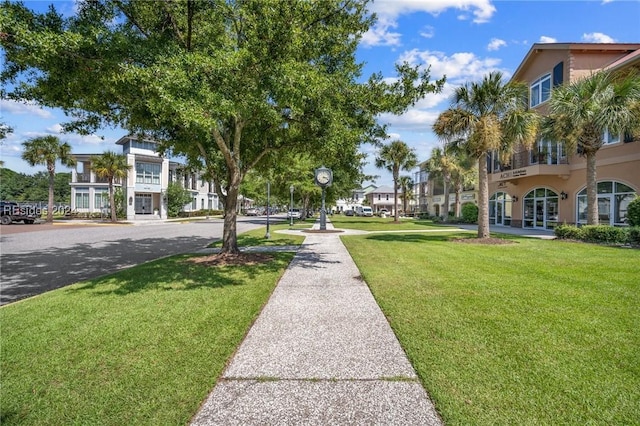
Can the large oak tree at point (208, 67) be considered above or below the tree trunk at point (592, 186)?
above

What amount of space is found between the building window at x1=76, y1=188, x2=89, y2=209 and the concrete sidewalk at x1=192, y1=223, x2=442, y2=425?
47.3m

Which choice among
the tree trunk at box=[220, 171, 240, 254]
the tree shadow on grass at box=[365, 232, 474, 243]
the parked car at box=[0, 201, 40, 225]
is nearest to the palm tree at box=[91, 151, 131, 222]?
the parked car at box=[0, 201, 40, 225]

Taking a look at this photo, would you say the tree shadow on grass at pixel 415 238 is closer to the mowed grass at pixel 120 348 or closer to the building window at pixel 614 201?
the building window at pixel 614 201

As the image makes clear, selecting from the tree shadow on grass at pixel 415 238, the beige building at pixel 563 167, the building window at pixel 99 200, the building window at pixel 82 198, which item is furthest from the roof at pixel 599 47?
the building window at pixel 82 198

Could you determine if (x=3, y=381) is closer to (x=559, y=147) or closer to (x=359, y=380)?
(x=359, y=380)

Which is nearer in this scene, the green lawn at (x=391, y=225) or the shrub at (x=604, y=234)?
the shrub at (x=604, y=234)

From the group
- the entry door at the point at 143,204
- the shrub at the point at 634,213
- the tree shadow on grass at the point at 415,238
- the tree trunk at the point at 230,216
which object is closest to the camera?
the tree trunk at the point at 230,216

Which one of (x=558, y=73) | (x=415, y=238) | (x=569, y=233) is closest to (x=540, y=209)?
(x=558, y=73)

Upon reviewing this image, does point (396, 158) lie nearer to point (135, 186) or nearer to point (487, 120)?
point (487, 120)

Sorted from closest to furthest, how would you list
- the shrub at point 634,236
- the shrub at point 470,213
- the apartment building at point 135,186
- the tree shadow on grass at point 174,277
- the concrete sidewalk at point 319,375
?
1. the concrete sidewalk at point 319,375
2. the tree shadow on grass at point 174,277
3. the shrub at point 634,236
4. the shrub at point 470,213
5. the apartment building at point 135,186

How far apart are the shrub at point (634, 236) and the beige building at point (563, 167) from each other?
3.97 meters

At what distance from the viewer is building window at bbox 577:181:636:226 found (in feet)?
58.1

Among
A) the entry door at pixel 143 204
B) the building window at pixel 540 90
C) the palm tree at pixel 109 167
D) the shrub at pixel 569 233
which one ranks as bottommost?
the shrub at pixel 569 233

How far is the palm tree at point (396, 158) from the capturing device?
37.5m
